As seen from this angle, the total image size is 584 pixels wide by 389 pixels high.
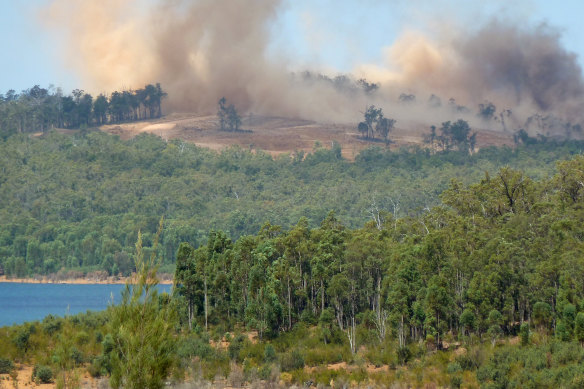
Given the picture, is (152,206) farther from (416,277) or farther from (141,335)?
(141,335)

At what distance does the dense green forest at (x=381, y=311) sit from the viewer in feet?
149

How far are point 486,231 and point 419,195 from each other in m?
102

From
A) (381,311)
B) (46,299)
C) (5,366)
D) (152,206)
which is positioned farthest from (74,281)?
(5,366)

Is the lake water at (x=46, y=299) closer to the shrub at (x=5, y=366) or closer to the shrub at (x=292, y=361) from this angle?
the shrub at (x=5, y=366)

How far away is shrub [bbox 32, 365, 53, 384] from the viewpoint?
4375 centimetres

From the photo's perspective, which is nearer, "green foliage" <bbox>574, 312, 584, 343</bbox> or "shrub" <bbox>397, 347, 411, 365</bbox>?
"green foliage" <bbox>574, 312, 584, 343</bbox>

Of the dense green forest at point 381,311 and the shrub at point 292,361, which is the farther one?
the shrub at point 292,361

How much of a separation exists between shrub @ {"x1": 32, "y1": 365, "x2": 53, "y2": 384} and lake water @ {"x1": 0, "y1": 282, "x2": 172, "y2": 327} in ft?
122

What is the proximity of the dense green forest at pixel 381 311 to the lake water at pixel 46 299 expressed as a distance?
84.9 feet

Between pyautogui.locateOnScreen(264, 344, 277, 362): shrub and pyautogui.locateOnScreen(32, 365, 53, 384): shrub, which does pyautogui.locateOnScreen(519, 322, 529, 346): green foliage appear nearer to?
pyautogui.locateOnScreen(264, 344, 277, 362): shrub

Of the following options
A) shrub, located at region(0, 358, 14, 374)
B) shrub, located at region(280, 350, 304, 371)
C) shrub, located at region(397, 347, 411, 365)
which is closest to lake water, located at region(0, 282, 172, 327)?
shrub, located at region(0, 358, 14, 374)

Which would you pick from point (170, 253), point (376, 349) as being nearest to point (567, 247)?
point (376, 349)

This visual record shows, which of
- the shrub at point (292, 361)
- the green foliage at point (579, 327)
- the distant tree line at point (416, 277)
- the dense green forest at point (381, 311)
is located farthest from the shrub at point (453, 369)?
the shrub at point (292, 361)

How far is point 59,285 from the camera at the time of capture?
143 meters
